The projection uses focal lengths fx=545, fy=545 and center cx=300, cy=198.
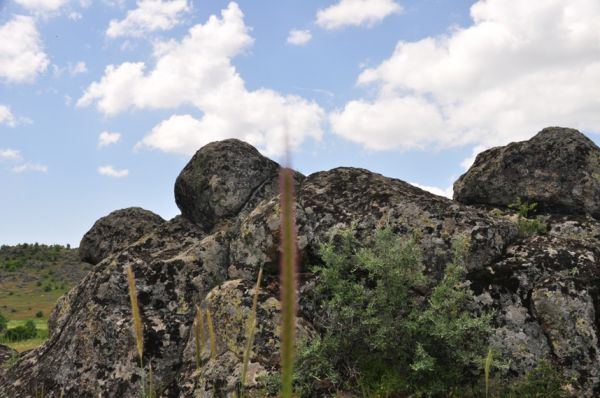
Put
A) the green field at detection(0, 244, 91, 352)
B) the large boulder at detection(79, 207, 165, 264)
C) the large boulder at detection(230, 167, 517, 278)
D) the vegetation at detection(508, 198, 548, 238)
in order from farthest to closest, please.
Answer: the green field at detection(0, 244, 91, 352) < the large boulder at detection(79, 207, 165, 264) < the vegetation at detection(508, 198, 548, 238) < the large boulder at detection(230, 167, 517, 278)

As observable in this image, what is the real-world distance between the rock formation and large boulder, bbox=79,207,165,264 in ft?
17.3

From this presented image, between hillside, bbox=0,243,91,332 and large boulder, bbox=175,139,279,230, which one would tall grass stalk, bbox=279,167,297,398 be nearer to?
large boulder, bbox=175,139,279,230

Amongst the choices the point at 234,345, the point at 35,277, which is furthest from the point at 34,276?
the point at 234,345

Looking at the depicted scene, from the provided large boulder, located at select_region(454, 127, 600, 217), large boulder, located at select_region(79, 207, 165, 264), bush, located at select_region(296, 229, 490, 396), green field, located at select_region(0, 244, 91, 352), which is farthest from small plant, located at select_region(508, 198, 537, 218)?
green field, located at select_region(0, 244, 91, 352)

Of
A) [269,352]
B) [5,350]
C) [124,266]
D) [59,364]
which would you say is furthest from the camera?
[5,350]

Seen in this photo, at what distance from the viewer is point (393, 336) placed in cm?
775

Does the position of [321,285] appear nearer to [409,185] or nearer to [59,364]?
[409,185]

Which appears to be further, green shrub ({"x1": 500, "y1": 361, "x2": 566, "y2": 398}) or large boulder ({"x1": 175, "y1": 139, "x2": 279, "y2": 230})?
large boulder ({"x1": 175, "y1": 139, "x2": 279, "y2": 230})

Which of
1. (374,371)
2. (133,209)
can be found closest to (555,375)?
(374,371)

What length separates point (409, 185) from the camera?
38.5 ft

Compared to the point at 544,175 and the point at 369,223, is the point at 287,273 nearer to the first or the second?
the point at 369,223

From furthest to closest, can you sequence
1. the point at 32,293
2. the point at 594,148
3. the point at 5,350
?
the point at 32,293
the point at 5,350
the point at 594,148

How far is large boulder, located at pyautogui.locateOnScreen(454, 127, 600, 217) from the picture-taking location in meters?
13.0

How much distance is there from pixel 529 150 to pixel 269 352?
9127 mm
